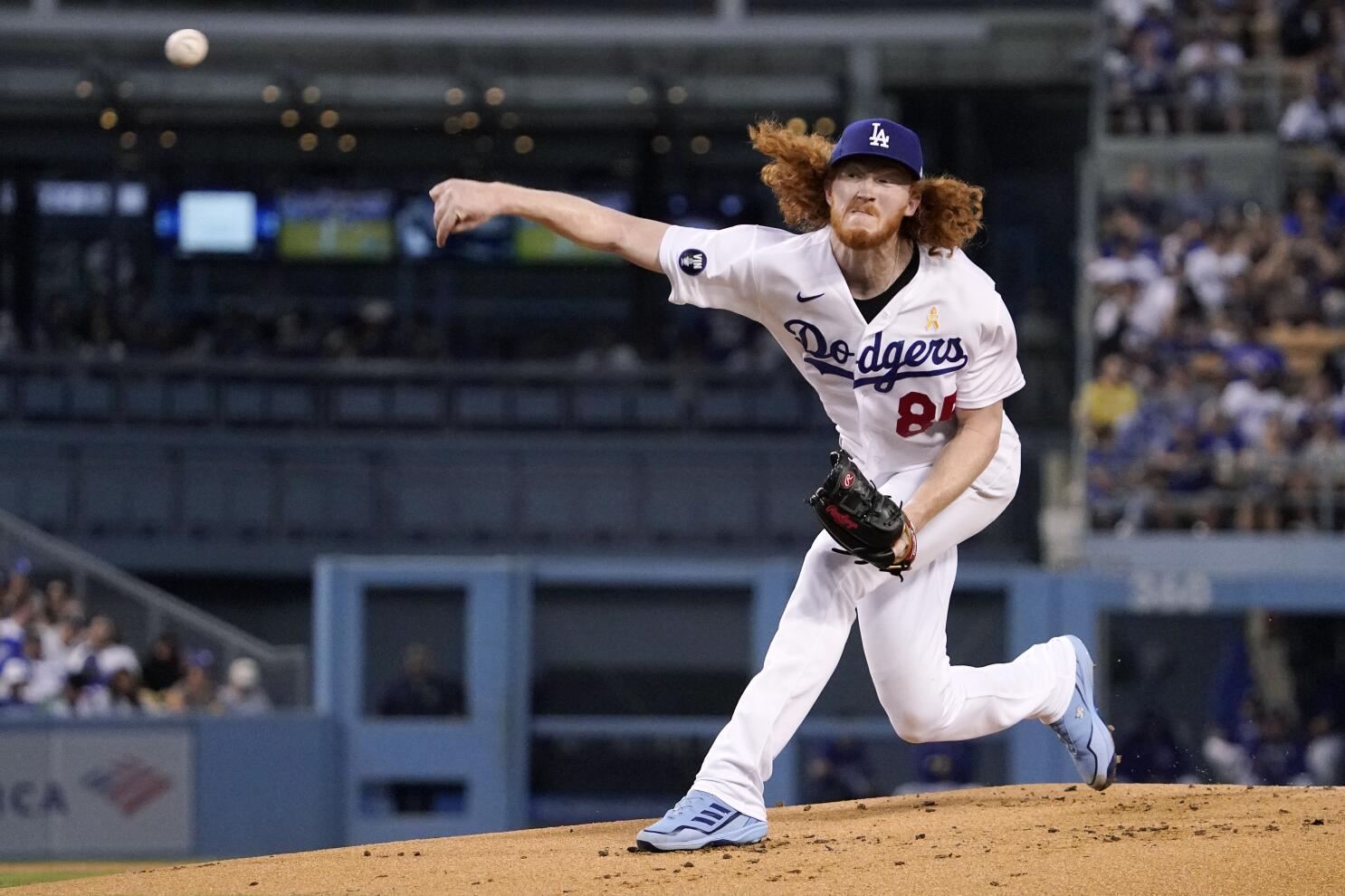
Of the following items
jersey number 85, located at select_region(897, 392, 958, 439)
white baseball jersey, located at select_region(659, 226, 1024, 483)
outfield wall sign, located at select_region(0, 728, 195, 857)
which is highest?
white baseball jersey, located at select_region(659, 226, 1024, 483)

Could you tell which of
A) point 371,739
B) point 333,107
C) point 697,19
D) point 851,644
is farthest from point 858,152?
point 333,107

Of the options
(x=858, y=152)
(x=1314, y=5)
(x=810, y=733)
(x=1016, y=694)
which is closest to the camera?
(x=858, y=152)

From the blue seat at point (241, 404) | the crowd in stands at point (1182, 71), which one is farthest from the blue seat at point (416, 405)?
the crowd in stands at point (1182, 71)

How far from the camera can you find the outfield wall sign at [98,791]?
12.0m

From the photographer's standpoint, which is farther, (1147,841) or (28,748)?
(28,748)

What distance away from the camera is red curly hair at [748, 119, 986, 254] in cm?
488

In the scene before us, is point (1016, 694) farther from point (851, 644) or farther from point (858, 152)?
point (851, 644)

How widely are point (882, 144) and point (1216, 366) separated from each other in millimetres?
10264

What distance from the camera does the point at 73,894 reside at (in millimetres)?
4777

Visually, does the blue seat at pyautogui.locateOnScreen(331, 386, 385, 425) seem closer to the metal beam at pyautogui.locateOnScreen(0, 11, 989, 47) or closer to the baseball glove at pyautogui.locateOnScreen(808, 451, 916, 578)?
the metal beam at pyautogui.locateOnScreen(0, 11, 989, 47)

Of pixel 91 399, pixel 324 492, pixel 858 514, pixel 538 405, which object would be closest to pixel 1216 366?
pixel 538 405

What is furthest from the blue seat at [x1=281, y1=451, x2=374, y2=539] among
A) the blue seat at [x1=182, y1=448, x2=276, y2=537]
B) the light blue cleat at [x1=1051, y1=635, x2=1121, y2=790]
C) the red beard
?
the red beard

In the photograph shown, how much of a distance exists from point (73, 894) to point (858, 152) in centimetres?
279

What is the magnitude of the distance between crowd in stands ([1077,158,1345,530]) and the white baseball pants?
28.6 feet
